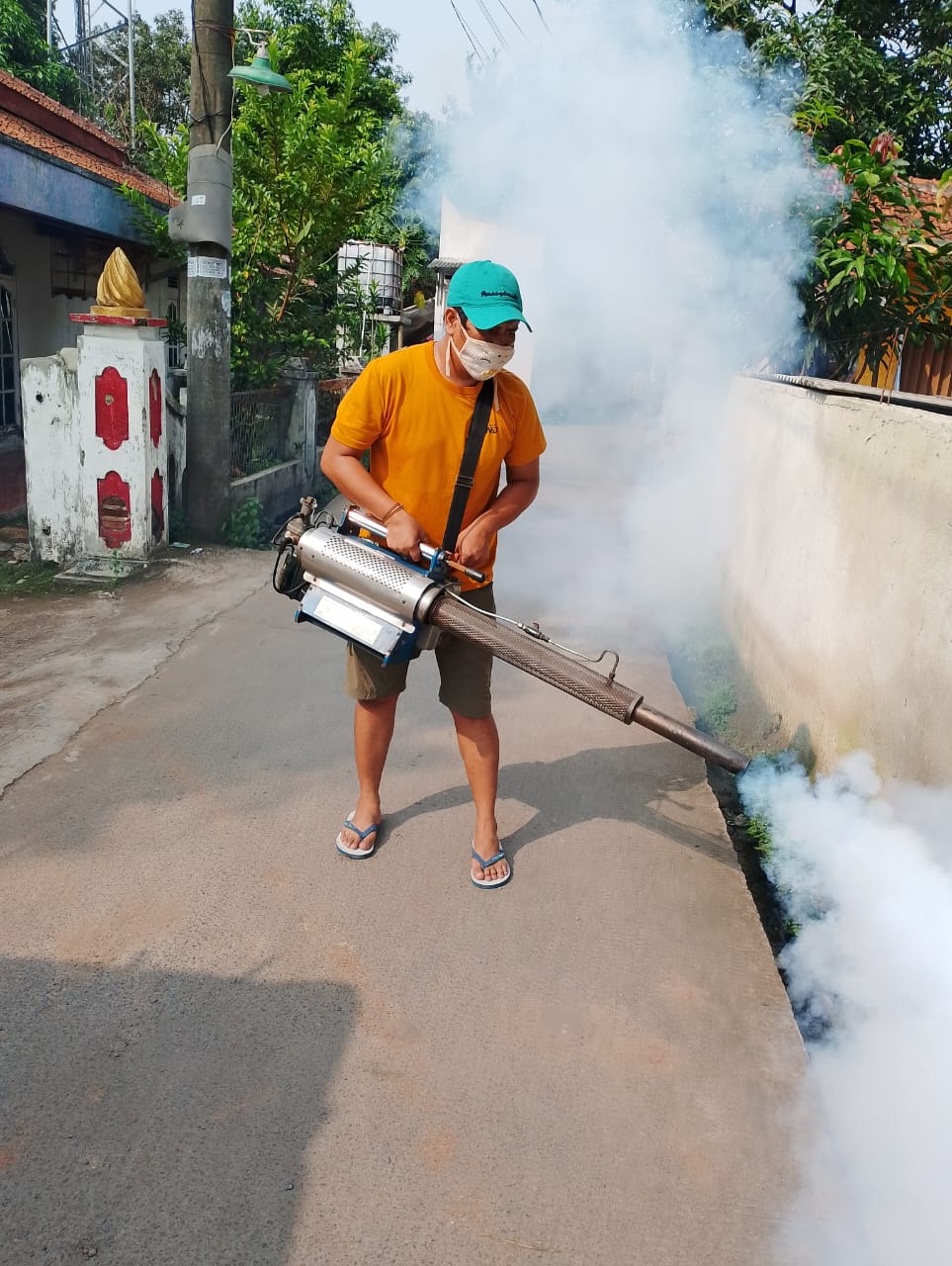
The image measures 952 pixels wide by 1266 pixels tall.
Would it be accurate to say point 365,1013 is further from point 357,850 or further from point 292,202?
point 292,202

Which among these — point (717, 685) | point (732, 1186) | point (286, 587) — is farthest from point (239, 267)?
point (732, 1186)

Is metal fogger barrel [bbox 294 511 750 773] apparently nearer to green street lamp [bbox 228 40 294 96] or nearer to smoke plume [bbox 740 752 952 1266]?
smoke plume [bbox 740 752 952 1266]

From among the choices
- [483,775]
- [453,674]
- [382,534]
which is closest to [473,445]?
[382,534]

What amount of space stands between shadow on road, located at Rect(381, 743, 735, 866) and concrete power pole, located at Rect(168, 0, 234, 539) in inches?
160

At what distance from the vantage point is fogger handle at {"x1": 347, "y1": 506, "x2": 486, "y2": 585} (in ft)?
8.85

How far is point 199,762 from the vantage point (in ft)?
12.1

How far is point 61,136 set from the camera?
372 inches

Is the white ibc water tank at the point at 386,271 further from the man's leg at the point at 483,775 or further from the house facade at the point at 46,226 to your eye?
the man's leg at the point at 483,775

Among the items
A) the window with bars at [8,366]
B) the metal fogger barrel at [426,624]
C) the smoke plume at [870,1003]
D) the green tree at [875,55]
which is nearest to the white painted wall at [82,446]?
the window with bars at [8,366]

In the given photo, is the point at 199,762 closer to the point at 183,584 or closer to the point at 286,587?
the point at 286,587

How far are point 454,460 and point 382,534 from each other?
0.29 m

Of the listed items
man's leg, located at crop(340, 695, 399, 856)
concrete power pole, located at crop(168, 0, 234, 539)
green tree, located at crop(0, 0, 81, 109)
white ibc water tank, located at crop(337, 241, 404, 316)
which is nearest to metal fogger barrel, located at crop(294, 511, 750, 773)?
man's leg, located at crop(340, 695, 399, 856)

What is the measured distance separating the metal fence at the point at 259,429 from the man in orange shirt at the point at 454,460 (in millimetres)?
5105

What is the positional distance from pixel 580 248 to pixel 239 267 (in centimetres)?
289
